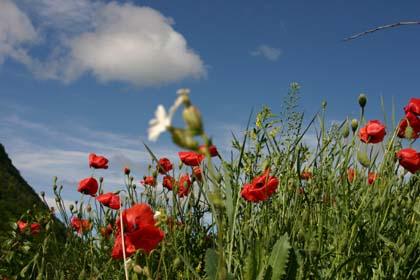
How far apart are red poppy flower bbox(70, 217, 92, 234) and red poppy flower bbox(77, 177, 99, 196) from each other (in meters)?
0.28

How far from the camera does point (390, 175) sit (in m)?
2.61

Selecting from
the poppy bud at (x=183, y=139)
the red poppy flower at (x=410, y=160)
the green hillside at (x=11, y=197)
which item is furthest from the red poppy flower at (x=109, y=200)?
the green hillside at (x=11, y=197)

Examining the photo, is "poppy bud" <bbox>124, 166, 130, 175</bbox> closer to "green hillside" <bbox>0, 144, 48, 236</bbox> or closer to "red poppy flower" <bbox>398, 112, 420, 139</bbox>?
"red poppy flower" <bbox>398, 112, 420, 139</bbox>

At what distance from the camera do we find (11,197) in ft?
51.5

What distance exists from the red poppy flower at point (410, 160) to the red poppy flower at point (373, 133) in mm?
192

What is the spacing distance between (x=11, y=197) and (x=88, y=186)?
42.6 ft

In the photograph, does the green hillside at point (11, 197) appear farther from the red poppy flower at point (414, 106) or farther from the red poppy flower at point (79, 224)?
the red poppy flower at point (414, 106)

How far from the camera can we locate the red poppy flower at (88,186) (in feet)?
11.7

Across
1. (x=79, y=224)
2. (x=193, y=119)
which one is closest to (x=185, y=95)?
(x=193, y=119)

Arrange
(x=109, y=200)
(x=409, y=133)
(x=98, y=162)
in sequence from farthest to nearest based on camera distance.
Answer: (x=98, y=162) → (x=109, y=200) → (x=409, y=133)

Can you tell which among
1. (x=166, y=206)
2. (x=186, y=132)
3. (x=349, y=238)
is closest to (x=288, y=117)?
(x=166, y=206)

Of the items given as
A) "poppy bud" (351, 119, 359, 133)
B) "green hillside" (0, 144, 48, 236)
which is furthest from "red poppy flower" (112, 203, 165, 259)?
"green hillside" (0, 144, 48, 236)

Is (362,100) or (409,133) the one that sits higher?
(362,100)

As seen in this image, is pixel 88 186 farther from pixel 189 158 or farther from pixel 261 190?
pixel 261 190
